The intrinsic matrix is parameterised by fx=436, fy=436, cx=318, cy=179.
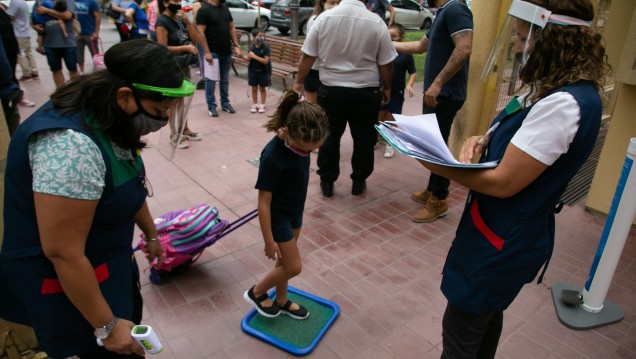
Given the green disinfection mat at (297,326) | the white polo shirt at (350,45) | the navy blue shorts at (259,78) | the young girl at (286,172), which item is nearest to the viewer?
the young girl at (286,172)

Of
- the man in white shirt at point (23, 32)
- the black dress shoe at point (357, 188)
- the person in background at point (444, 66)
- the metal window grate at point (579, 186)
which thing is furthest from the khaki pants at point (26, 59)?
the metal window grate at point (579, 186)

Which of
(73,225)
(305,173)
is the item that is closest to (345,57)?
(305,173)

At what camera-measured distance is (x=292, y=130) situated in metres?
2.25

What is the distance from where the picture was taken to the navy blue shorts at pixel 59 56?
7047mm

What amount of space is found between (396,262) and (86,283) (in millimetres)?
2574

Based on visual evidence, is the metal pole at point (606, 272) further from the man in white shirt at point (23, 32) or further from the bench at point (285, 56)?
the man in white shirt at point (23, 32)

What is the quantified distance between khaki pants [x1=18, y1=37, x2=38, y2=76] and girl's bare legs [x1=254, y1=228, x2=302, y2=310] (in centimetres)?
805

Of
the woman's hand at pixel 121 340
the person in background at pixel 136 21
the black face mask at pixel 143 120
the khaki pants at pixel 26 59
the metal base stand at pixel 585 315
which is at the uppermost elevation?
the black face mask at pixel 143 120

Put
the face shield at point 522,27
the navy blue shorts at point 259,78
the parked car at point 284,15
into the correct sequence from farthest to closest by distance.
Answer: the parked car at point 284,15 < the navy blue shorts at point 259,78 < the face shield at point 522,27

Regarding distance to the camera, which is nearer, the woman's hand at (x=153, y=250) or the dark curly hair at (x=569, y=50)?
the dark curly hair at (x=569, y=50)

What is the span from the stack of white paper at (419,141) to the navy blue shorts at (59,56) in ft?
23.5

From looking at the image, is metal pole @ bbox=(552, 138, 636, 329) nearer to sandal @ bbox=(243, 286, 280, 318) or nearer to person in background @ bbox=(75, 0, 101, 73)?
sandal @ bbox=(243, 286, 280, 318)

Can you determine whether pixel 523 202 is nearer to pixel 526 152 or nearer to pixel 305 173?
pixel 526 152

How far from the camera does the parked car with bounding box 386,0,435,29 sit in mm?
19719
